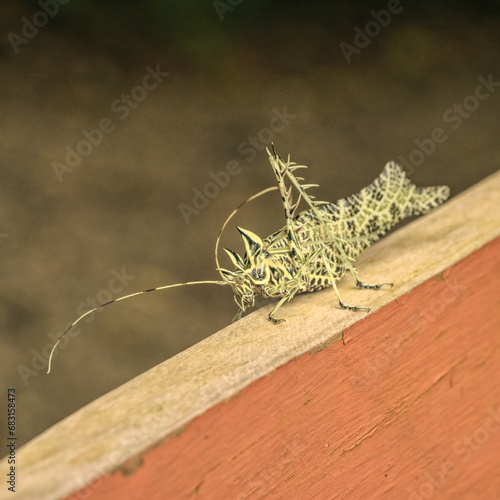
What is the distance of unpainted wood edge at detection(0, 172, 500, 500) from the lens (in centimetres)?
74

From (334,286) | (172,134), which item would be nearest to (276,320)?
(334,286)

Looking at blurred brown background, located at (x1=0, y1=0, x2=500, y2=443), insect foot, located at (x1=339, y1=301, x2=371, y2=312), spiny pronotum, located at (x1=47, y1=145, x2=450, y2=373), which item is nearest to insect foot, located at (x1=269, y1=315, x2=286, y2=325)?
spiny pronotum, located at (x1=47, y1=145, x2=450, y2=373)

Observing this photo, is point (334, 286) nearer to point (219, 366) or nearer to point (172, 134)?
point (219, 366)

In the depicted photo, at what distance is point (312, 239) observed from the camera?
115 cm

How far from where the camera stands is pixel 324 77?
4.91m

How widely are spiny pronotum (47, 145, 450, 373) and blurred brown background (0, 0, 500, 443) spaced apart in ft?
6.72

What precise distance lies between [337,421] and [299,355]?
0.17 m

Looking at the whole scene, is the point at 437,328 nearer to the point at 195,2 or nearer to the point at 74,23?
the point at 195,2

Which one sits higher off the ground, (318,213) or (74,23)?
(74,23)

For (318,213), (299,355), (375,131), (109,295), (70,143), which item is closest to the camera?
(299,355)

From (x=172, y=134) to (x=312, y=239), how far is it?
3.39m

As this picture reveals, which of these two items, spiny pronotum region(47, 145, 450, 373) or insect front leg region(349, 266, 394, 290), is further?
insect front leg region(349, 266, 394, 290)

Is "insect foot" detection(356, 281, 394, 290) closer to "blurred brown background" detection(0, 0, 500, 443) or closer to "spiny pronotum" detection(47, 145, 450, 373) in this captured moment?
"spiny pronotum" detection(47, 145, 450, 373)

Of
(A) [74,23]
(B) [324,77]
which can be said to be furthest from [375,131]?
(A) [74,23]
